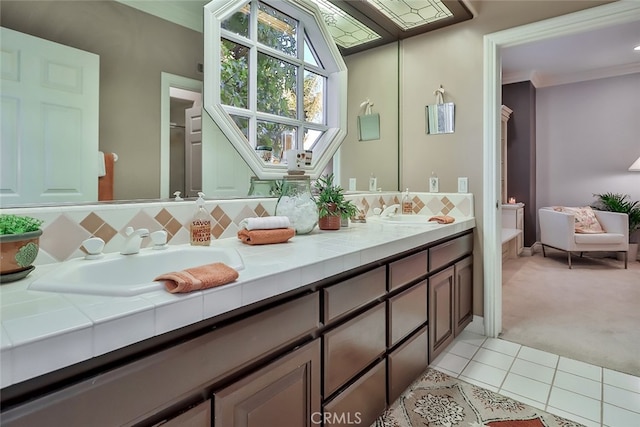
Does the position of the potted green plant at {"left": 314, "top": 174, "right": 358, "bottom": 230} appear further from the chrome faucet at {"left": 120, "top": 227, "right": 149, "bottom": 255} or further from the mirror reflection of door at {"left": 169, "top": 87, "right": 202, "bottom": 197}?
the chrome faucet at {"left": 120, "top": 227, "right": 149, "bottom": 255}

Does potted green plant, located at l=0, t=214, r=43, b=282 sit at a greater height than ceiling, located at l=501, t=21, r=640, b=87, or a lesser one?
lesser

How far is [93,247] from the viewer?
1.07 m

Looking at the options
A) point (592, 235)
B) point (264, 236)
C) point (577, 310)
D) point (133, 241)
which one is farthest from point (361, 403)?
point (592, 235)

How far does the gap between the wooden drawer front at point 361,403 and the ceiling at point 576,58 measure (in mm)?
3924

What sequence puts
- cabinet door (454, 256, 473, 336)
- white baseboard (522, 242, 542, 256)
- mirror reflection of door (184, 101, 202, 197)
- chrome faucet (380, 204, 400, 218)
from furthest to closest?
white baseboard (522, 242, 542, 256), chrome faucet (380, 204, 400, 218), cabinet door (454, 256, 473, 336), mirror reflection of door (184, 101, 202, 197)

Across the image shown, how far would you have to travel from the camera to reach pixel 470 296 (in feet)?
8.11

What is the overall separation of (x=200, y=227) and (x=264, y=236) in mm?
247

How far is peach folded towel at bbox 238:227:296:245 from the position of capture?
1379mm

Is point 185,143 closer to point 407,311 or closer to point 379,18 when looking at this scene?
point 407,311

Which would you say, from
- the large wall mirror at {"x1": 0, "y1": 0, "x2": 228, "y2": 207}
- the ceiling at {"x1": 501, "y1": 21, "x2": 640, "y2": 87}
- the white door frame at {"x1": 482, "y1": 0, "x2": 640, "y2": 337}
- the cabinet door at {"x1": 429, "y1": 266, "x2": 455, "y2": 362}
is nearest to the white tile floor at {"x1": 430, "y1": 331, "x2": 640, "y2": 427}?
the cabinet door at {"x1": 429, "y1": 266, "x2": 455, "y2": 362}

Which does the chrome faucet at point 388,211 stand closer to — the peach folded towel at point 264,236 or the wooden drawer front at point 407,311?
the wooden drawer front at point 407,311

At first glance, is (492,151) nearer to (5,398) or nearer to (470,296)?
(470,296)

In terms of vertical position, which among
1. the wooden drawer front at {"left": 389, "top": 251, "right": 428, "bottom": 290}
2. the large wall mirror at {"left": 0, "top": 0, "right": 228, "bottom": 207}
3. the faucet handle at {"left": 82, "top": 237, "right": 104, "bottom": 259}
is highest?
the large wall mirror at {"left": 0, "top": 0, "right": 228, "bottom": 207}

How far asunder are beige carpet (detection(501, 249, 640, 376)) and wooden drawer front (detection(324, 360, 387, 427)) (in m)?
1.44
